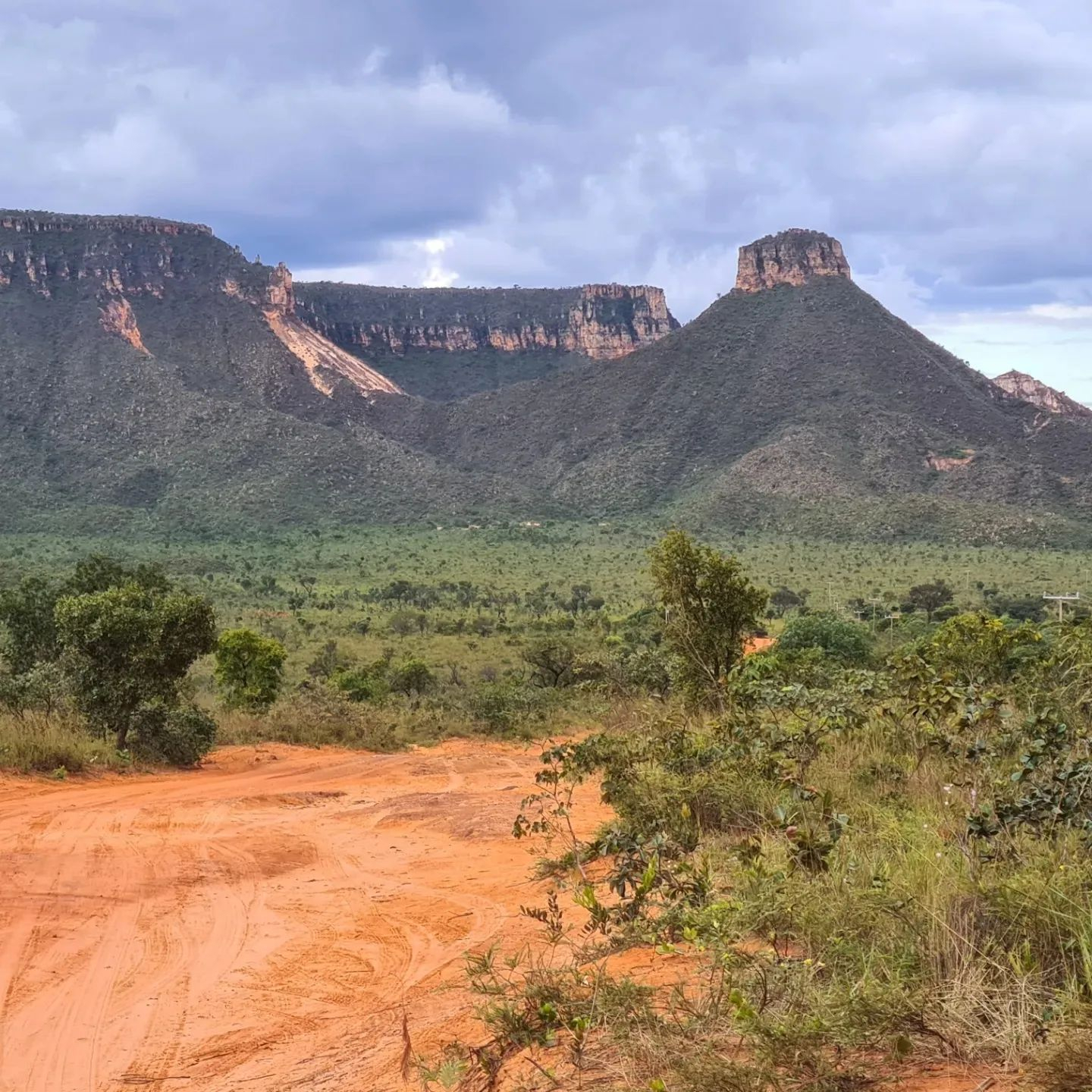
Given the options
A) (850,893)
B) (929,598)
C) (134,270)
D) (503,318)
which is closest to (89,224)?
(134,270)

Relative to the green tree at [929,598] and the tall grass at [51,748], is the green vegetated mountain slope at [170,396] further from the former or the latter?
the tall grass at [51,748]

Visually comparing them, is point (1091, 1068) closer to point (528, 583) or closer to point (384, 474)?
point (528, 583)

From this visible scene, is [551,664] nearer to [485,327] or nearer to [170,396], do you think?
[170,396]

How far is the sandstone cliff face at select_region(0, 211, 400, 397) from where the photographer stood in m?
99.9

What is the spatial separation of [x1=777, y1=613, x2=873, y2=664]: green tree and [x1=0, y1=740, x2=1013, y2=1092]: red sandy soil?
1639 cm

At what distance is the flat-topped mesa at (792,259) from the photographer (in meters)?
100

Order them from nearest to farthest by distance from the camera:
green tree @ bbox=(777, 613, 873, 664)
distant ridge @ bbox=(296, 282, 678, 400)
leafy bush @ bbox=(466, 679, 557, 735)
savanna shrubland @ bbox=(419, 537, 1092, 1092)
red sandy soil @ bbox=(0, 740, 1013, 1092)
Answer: savanna shrubland @ bbox=(419, 537, 1092, 1092)
red sandy soil @ bbox=(0, 740, 1013, 1092)
leafy bush @ bbox=(466, 679, 557, 735)
green tree @ bbox=(777, 613, 873, 664)
distant ridge @ bbox=(296, 282, 678, 400)

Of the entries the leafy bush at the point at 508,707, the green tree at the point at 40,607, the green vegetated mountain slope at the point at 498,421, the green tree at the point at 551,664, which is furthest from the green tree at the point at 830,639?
the green vegetated mountain slope at the point at 498,421

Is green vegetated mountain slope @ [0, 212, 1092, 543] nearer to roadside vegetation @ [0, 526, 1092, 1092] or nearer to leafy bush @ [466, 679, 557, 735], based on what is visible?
leafy bush @ [466, 679, 557, 735]

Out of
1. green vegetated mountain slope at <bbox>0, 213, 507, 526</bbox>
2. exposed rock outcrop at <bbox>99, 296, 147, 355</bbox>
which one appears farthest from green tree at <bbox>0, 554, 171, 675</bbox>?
exposed rock outcrop at <bbox>99, 296, 147, 355</bbox>

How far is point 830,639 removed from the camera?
26156 mm

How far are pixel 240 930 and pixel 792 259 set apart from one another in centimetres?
10189

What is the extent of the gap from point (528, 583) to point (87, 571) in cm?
3591

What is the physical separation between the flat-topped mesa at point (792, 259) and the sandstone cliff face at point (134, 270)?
1654 inches
